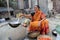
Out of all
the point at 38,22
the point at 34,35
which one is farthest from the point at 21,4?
the point at 34,35

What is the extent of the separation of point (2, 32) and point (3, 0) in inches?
102

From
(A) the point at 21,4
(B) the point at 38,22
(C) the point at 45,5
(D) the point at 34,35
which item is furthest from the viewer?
(C) the point at 45,5

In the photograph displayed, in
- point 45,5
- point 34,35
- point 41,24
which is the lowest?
point 34,35

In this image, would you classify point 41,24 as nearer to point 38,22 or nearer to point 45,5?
point 38,22

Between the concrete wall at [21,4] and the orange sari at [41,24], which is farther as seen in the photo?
the concrete wall at [21,4]

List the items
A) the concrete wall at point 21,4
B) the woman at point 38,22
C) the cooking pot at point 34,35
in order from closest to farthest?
the cooking pot at point 34,35 < the woman at point 38,22 < the concrete wall at point 21,4

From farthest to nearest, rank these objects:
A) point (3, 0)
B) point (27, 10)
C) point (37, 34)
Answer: point (27, 10)
point (3, 0)
point (37, 34)

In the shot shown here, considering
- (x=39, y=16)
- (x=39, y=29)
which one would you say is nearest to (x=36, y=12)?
(x=39, y=16)

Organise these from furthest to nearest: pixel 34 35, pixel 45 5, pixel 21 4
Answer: pixel 45 5
pixel 21 4
pixel 34 35

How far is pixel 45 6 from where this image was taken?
546 centimetres

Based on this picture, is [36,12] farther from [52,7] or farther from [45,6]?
[52,7]

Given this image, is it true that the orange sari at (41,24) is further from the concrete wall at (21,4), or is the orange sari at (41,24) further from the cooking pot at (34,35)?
the concrete wall at (21,4)

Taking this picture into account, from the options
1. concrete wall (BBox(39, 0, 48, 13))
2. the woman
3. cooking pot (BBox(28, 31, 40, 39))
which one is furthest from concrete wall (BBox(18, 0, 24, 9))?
cooking pot (BBox(28, 31, 40, 39))

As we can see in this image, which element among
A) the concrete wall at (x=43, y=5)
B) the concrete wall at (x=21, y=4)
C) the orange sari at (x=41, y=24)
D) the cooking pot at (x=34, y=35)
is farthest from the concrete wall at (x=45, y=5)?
the cooking pot at (x=34, y=35)
